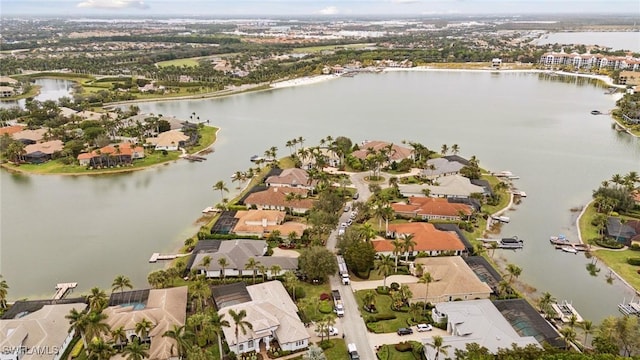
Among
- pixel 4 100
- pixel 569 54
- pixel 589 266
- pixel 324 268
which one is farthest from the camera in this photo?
pixel 569 54

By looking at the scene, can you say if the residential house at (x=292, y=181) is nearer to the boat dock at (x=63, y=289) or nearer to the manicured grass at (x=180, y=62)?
the boat dock at (x=63, y=289)

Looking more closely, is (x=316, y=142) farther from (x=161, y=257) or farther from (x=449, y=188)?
(x=161, y=257)

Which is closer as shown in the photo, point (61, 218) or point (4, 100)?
point (61, 218)

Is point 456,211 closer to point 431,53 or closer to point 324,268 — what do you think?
point 324,268

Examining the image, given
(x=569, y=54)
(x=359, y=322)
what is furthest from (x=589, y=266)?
(x=569, y=54)

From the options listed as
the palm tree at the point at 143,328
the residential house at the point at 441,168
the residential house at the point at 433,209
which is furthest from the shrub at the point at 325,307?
the residential house at the point at 441,168

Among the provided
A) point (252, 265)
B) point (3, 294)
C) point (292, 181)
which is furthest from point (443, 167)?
point (3, 294)
